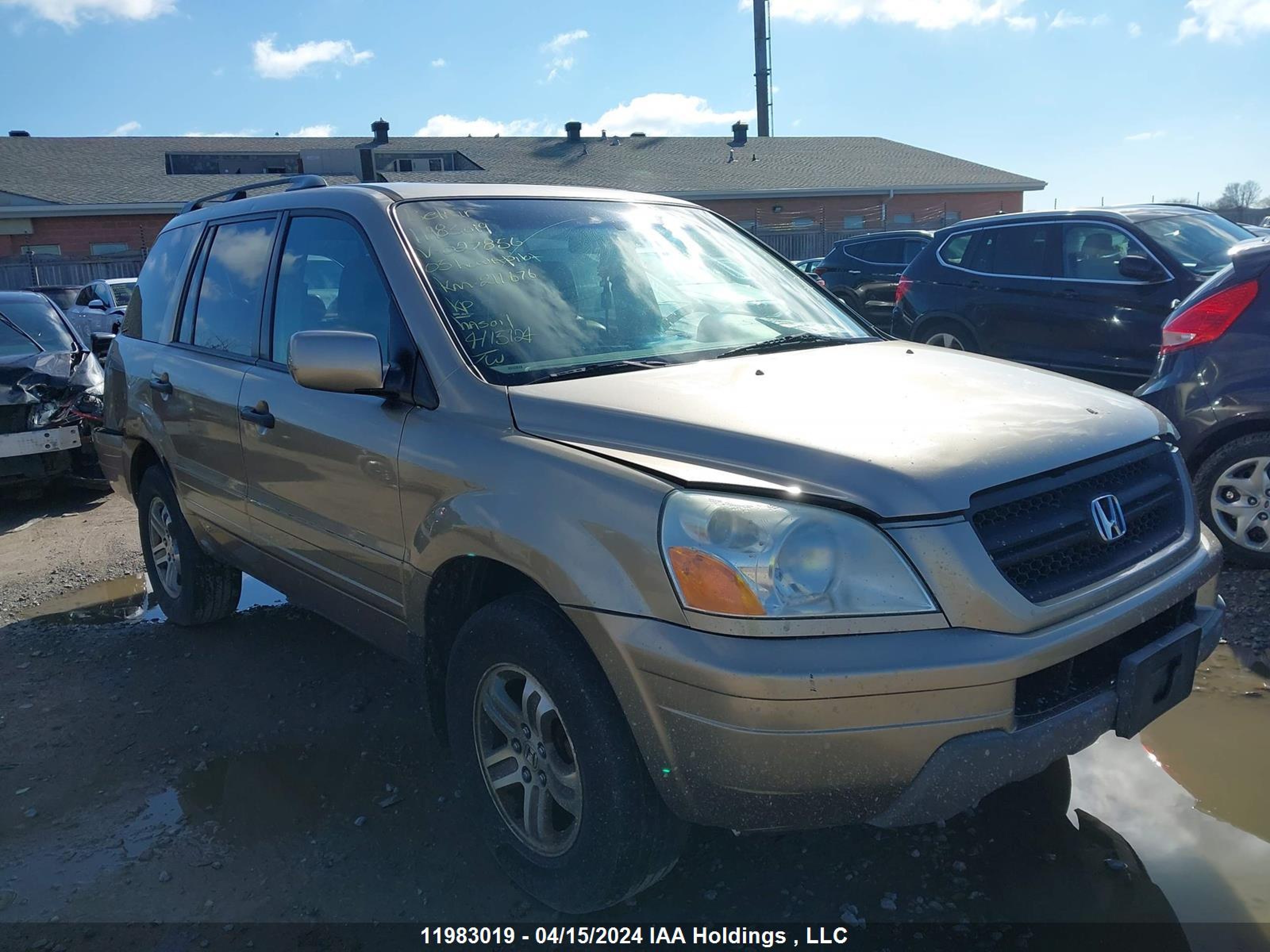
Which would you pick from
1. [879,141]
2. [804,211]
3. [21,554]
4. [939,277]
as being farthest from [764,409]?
[879,141]

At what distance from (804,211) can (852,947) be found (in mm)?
33828

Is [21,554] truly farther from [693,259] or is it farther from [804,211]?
[804,211]

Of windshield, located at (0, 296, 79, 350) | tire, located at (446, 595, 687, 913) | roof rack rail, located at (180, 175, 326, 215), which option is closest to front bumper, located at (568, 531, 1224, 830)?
tire, located at (446, 595, 687, 913)

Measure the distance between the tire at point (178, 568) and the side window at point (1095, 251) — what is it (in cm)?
651

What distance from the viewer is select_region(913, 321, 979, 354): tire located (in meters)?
8.48

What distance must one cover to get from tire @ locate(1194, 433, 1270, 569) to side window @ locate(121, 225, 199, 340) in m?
4.90

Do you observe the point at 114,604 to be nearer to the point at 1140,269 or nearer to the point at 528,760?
the point at 528,760

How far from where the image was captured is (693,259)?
11.6 ft

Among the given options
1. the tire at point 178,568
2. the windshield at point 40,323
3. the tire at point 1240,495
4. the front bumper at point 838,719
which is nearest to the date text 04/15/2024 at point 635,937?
the front bumper at point 838,719

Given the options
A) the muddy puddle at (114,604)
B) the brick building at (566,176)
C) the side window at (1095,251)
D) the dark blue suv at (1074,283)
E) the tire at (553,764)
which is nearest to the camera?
the tire at (553,764)

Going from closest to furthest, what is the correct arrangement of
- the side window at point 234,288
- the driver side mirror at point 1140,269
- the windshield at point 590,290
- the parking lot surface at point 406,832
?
1. the parking lot surface at point 406,832
2. the windshield at point 590,290
3. the side window at point 234,288
4. the driver side mirror at point 1140,269

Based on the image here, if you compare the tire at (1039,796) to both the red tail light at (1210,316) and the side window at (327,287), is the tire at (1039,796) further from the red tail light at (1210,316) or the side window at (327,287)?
the red tail light at (1210,316)

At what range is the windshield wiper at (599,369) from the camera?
274cm

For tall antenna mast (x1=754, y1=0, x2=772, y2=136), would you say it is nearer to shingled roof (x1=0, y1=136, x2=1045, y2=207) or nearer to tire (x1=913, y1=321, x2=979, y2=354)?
shingled roof (x1=0, y1=136, x2=1045, y2=207)
